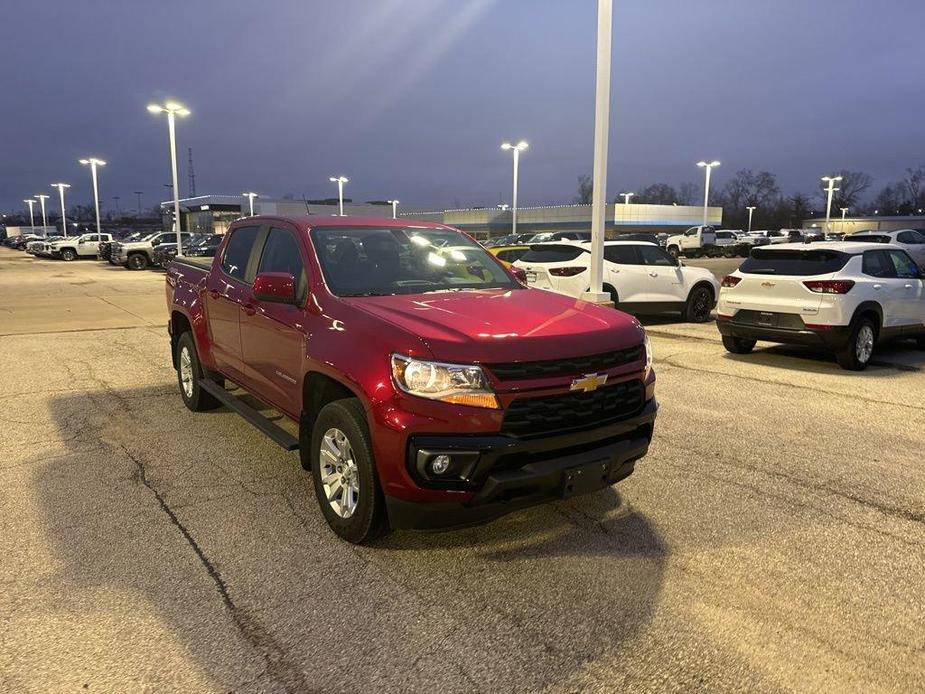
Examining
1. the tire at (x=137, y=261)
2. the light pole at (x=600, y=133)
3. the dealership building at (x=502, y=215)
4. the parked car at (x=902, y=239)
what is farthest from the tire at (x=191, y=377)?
the dealership building at (x=502, y=215)

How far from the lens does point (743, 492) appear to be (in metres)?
4.48

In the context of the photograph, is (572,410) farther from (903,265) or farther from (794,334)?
(903,265)

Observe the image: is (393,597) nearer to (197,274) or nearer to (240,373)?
(240,373)

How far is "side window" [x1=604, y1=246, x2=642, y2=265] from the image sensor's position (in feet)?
41.5

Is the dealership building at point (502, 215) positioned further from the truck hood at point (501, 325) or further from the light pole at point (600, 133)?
the truck hood at point (501, 325)

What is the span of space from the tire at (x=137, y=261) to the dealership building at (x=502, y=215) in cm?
4061

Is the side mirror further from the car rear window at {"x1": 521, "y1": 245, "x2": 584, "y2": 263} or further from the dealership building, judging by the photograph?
the dealership building

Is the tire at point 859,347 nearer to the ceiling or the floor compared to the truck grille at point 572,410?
nearer to the floor

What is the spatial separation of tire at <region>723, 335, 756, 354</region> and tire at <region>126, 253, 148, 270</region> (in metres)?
30.5

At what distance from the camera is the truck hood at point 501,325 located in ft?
10.7

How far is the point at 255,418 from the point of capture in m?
4.69

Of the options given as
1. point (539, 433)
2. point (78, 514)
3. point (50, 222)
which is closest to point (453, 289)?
point (539, 433)

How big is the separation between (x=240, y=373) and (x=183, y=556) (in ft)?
6.05

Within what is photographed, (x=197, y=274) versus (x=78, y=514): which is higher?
(x=197, y=274)
